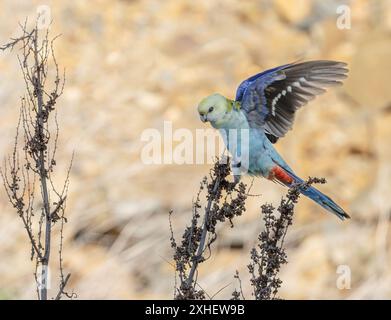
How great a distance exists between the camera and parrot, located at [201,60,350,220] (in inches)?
263

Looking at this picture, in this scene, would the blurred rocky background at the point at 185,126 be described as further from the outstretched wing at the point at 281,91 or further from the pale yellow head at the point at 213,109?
the pale yellow head at the point at 213,109

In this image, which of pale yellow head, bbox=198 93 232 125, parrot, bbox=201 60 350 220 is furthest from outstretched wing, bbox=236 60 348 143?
pale yellow head, bbox=198 93 232 125

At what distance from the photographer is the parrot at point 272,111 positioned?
667cm

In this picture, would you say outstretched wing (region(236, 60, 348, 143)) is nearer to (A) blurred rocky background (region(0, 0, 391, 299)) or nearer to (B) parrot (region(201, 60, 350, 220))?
(B) parrot (region(201, 60, 350, 220))

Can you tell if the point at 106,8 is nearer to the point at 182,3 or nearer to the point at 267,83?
the point at 182,3

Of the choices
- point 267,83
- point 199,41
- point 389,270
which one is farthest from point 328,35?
point 267,83

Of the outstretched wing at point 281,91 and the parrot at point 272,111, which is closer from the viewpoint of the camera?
the parrot at point 272,111

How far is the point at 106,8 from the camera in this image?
52.4ft

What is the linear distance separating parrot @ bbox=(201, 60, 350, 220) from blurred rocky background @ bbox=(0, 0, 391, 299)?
15.4 feet

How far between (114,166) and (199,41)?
329 centimetres

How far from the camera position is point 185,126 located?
14.0 metres

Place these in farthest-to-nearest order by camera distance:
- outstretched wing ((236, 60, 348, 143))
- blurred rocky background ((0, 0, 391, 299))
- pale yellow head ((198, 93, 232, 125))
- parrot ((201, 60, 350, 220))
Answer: blurred rocky background ((0, 0, 391, 299)) < outstretched wing ((236, 60, 348, 143)) < parrot ((201, 60, 350, 220)) < pale yellow head ((198, 93, 232, 125))

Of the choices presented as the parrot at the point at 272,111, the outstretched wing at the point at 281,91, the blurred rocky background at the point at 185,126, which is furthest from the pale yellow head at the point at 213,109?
the blurred rocky background at the point at 185,126

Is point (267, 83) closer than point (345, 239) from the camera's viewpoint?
Yes
